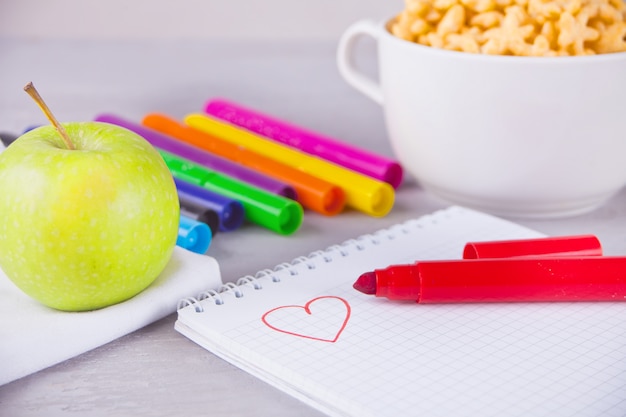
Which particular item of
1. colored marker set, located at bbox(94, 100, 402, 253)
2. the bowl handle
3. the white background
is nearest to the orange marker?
colored marker set, located at bbox(94, 100, 402, 253)

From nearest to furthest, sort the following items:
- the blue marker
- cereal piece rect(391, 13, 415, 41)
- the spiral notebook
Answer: the spiral notebook
the blue marker
cereal piece rect(391, 13, 415, 41)

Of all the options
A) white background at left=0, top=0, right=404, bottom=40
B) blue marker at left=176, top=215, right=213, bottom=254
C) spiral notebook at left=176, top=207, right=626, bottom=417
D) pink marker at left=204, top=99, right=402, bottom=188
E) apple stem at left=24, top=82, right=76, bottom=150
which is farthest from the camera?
white background at left=0, top=0, right=404, bottom=40

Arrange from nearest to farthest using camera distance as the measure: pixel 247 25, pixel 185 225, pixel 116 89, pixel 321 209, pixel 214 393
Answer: pixel 214 393 < pixel 185 225 < pixel 321 209 < pixel 116 89 < pixel 247 25

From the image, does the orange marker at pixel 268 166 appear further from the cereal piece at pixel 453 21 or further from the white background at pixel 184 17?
the white background at pixel 184 17

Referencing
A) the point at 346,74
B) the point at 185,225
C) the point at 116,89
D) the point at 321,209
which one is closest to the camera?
the point at 185,225

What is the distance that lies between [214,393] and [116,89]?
96 centimetres

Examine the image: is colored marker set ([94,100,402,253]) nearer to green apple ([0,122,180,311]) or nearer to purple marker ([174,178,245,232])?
→ purple marker ([174,178,245,232])

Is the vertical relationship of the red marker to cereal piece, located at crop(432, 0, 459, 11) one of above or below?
below

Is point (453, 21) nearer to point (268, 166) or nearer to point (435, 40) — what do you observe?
point (435, 40)

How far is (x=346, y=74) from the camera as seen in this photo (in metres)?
1.17

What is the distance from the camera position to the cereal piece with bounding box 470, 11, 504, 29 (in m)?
0.97

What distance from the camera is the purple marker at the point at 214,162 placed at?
105cm

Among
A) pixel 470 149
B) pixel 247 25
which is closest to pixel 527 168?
pixel 470 149

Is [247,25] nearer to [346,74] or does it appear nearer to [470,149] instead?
[346,74]
